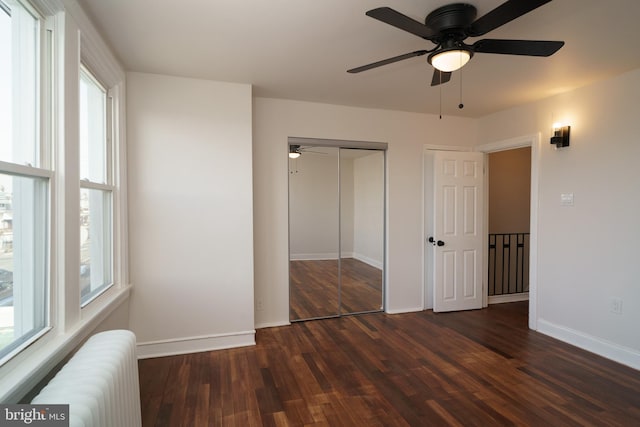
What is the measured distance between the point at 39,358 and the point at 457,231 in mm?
4231

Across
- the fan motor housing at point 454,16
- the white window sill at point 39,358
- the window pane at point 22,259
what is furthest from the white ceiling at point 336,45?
the white window sill at point 39,358

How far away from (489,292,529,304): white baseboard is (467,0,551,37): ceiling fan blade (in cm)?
397

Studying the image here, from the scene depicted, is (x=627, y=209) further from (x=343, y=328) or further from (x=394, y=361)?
(x=343, y=328)

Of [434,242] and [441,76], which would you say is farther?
[434,242]

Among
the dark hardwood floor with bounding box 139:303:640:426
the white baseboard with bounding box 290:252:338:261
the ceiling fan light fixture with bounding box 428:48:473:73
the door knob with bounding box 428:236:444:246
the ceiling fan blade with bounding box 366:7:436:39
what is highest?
the ceiling fan blade with bounding box 366:7:436:39

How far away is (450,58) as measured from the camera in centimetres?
183

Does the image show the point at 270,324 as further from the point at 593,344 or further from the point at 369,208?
the point at 593,344

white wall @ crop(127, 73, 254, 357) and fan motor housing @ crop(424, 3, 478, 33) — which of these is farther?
white wall @ crop(127, 73, 254, 357)


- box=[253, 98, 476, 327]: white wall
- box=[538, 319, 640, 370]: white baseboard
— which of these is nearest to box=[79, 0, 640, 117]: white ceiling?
box=[253, 98, 476, 327]: white wall

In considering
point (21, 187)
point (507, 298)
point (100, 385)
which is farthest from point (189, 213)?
point (507, 298)

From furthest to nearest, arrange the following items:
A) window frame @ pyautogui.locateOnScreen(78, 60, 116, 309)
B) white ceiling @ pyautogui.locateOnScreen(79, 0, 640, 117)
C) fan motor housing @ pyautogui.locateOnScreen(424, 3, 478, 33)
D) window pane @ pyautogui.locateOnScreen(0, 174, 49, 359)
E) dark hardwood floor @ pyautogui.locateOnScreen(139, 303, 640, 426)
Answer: window frame @ pyautogui.locateOnScreen(78, 60, 116, 309), dark hardwood floor @ pyautogui.locateOnScreen(139, 303, 640, 426), white ceiling @ pyautogui.locateOnScreen(79, 0, 640, 117), fan motor housing @ pyautogui.locateOnScreen(424, 3, 478, 33), window pane @ pyautogui.locateOnScreen(0, 174, 49, 359)

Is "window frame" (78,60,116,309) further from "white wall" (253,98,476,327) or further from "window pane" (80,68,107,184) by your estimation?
"white wall" (253,98,476,327)

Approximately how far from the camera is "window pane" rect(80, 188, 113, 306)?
6.95ft

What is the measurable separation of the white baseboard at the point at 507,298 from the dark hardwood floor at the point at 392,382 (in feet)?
3.55
